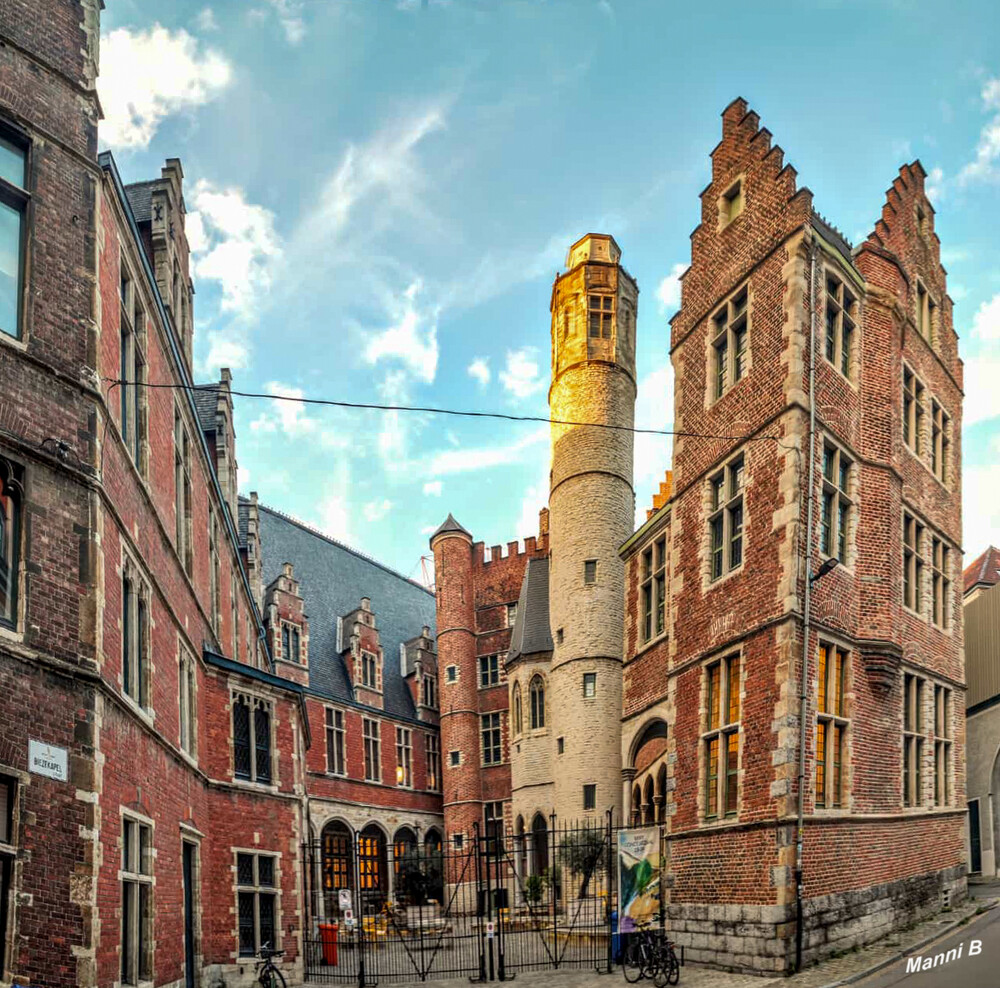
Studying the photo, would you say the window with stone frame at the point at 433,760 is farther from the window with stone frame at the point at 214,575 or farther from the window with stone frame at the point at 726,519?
the window with stone frame at the point at 726,519

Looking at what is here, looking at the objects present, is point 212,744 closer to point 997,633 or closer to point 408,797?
point 997,633

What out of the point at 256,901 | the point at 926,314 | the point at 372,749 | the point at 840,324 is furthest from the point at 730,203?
the point at 372,749

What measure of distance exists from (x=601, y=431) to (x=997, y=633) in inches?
544

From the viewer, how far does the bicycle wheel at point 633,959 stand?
669 inches

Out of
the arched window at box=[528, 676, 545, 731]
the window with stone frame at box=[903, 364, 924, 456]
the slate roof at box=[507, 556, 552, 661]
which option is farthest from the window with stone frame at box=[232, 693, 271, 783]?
the slate roof at box=[507, 556, 552, 661]

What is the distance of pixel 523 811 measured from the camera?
37625 mm

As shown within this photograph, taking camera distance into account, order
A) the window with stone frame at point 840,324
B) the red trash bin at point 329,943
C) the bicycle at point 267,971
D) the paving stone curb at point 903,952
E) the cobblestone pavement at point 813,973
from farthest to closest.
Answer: the red trash bin at point 329,943 → the window with stone frame at point 840,324 → the bicycle at point 267,971 → the cobblestone pavement at point 813,973 → the paving stone curb at point 903,952

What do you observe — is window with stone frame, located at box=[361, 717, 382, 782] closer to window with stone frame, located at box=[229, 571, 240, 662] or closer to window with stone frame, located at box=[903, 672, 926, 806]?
window with stone frame, located at box=[229, 571, 240, 662]

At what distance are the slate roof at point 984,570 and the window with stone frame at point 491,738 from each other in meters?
19.1

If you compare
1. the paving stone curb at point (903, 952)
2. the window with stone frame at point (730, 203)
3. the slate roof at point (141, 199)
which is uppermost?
the window with stone frame at point (730, 203)

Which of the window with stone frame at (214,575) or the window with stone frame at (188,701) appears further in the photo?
the window with stone frame at (214,575)

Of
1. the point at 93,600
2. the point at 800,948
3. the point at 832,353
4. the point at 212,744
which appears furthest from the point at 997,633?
the point at 93,600

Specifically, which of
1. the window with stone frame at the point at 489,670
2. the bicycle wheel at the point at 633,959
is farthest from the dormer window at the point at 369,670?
the bicycle wheel at the point at 633,959

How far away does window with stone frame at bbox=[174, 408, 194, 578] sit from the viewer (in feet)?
59.2
